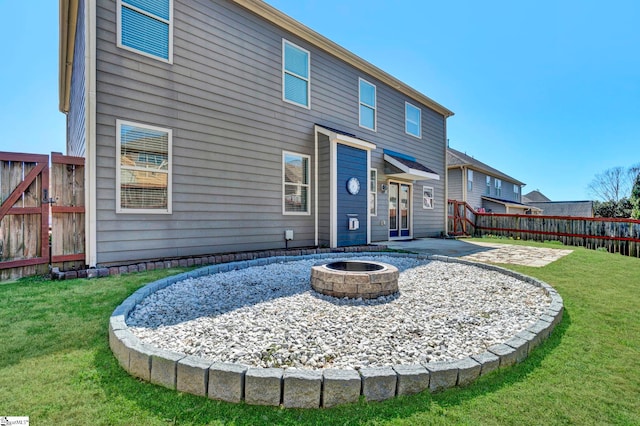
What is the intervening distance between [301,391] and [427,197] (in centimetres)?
1261

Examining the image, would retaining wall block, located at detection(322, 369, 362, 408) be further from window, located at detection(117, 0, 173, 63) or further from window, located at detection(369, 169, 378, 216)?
window, located at detection(369, 169, 378, 216)

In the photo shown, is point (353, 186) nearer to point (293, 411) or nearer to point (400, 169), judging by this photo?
point (400, 169)

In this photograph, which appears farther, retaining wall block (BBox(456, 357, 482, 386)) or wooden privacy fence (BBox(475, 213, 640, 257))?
wooden privacy fence (BBox(475, 213, 640, 257))

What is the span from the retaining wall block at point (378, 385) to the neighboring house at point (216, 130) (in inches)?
209

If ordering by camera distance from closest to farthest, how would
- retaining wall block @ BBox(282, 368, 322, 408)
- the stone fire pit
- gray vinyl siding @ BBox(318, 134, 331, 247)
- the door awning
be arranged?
retaining wall block @ BBox(282, 368, 322, 408) < the stone fire pit < gray vinyl siding @ BBox(318, 134, 331, 247) < the door awning

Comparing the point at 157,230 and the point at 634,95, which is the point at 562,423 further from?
the point at 634,95

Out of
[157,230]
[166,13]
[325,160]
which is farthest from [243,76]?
[157,230]

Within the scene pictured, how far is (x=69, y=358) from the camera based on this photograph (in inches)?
90.0

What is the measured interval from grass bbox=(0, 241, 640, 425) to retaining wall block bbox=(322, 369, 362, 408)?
0.18 ft

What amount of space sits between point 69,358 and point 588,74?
2610 centimetres

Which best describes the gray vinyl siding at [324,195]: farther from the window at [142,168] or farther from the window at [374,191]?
the window at [142,168]

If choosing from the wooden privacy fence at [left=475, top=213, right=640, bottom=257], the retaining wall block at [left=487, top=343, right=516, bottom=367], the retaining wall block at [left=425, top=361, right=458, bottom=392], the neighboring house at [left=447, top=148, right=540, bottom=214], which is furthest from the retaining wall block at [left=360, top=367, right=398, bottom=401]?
the neighboring house at [left=447, top=148, right=540, bottom=214]

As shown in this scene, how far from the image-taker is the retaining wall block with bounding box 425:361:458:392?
197cm

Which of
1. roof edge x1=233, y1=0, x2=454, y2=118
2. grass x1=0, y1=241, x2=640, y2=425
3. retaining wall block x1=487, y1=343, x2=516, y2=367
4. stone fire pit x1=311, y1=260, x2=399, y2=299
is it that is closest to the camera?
grass x1=0, y1=241, x2=640, y2=425
